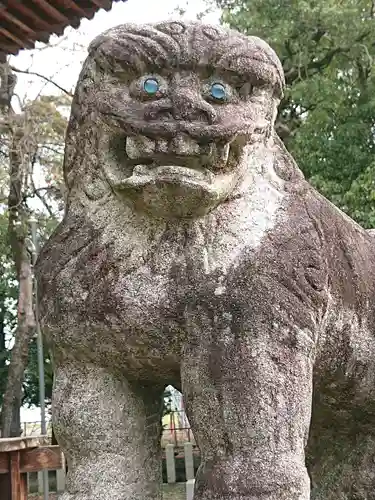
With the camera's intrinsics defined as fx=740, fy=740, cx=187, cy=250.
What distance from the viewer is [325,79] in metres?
8.44

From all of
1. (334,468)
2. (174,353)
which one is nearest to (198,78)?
(174,353)

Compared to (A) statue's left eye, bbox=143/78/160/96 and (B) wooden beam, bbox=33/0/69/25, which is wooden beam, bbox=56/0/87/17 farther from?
(A) statue's left eye, bbox=143/78/160/96

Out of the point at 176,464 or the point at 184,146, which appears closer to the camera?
the point at 184,146

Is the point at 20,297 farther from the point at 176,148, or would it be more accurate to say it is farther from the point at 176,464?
the point at 176,148

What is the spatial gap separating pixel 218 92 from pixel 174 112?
105mm

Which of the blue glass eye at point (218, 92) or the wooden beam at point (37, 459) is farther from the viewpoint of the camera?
the wooden beam at point (37, 459)

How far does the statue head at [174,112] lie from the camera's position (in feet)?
4.51

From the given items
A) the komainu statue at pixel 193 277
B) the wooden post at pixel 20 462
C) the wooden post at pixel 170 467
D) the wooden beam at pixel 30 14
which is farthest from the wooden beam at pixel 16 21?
the wooden post at pixel 170 467

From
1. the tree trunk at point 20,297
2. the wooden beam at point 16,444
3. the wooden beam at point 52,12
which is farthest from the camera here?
the tree trunk at point 20,297

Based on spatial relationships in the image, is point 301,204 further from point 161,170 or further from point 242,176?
point 161,170

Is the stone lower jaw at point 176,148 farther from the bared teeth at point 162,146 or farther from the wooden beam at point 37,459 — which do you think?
the wooden beam at point 37,459

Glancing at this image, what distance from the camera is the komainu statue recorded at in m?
1.36

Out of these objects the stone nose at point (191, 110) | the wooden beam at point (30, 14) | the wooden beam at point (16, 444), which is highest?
the wooden beam at point (30, 14)

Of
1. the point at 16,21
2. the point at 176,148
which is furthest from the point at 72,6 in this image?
the point at 176,148
